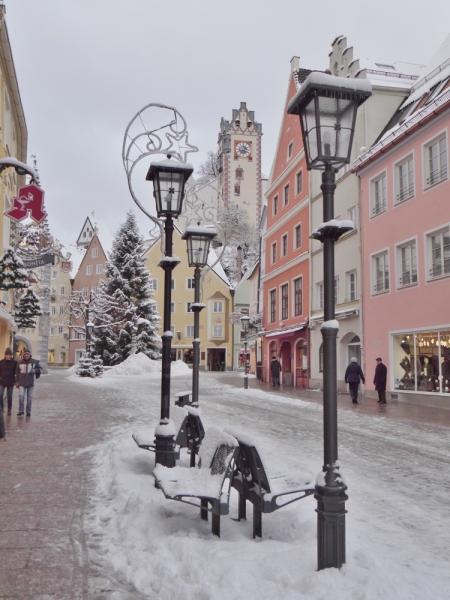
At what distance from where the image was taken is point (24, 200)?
51.6 feet

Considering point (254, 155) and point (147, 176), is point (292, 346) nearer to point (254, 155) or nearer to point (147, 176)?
Result: point (147, 176)

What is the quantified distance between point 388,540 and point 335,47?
94.5 feet

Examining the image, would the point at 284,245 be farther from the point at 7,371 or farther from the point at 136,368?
the point at 7,371

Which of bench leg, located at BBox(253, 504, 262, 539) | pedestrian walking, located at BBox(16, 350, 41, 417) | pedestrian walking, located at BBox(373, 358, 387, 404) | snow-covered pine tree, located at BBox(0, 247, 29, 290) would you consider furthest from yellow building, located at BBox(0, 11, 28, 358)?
bench leg, located at BBox(253, 504, 262, 539)

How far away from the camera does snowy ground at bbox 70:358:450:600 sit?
3895mm

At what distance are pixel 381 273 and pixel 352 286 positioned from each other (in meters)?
2.99

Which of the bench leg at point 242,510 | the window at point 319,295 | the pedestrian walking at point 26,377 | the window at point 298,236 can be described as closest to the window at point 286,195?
the window at point 298,236

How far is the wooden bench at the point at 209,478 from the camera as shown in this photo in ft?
16.1

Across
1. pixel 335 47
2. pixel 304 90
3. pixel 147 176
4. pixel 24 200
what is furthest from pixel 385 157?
pixel 304 90

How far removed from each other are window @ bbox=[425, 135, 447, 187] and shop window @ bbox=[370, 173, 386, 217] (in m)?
3.12

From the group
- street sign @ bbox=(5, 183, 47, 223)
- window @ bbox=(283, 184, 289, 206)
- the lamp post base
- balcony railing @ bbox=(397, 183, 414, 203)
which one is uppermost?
window @ bbox=(283, 184, 289, 206)

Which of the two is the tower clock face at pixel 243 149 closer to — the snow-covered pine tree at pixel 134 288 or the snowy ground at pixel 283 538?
the snow-covered pine tree at pixel 134 288

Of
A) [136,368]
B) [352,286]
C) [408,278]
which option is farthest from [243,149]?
[408,278]

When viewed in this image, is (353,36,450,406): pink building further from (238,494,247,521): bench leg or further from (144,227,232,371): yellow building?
(144,227,232,371): yellow building
